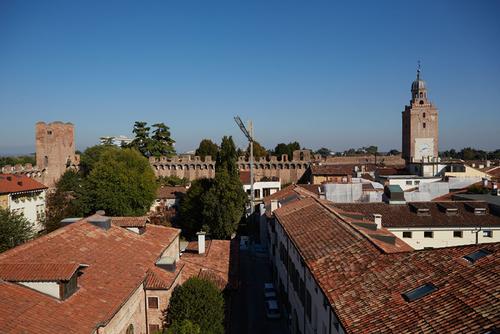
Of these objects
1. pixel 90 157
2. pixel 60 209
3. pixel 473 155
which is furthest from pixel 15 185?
pixel 473 155

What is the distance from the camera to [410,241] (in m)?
25.0

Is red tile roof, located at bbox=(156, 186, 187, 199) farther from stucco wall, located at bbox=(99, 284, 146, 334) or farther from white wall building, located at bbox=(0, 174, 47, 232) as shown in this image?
stucco wall, located at bbox=(99, 284, 146, 334)

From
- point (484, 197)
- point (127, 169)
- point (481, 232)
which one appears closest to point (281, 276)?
point (481, 232)

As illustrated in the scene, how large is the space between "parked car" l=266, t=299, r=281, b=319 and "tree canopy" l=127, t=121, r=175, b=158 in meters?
50.5

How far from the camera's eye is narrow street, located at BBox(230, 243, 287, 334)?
62.5 ft

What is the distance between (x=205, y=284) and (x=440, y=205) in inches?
736

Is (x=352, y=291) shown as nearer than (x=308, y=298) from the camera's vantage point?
Yes

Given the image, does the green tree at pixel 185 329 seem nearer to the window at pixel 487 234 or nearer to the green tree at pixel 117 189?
the window at pixel 487 234

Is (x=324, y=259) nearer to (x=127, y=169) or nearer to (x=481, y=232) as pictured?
(x=481, y=232)

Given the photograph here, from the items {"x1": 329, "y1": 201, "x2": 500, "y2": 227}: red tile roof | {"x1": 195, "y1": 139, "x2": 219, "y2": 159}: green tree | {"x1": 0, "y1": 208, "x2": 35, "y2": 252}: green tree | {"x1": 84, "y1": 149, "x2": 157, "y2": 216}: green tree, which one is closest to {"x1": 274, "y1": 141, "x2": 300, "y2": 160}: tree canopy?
{"x1": 195, "y1": 139, "x2": 219, "y2": 159}: green tree

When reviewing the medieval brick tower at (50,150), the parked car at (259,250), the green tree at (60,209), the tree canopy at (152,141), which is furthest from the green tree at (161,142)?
the parked car at (259,250)

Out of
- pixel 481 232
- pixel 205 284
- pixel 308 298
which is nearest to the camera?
pixel 308 298

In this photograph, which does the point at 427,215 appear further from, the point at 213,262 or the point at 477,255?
the point at 477,255

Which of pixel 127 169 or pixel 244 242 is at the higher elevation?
pixel 127 169
